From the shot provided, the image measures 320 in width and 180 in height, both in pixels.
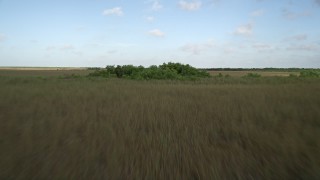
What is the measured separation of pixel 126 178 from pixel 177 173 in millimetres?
581

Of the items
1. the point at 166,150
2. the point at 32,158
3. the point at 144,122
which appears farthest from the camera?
the point at 144,122

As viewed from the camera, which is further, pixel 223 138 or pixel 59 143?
pixel 223 138

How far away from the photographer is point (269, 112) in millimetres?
6285

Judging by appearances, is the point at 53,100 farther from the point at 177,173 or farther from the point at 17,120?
the point at 177,173

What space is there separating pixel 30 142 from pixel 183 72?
38220 mm

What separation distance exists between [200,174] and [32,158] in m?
2.13

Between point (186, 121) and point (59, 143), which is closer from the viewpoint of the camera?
point (59, 143)

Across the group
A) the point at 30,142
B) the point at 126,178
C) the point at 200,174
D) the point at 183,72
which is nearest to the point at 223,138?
the point at 200,174

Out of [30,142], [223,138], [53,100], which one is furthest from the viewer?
[53,100]

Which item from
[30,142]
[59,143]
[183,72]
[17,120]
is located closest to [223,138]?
[59,143]

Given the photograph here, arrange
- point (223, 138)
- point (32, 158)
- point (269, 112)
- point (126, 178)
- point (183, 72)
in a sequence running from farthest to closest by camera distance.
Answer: point (183, 72)
point (269, 112)
point (223, 138)
point (32, 158)
point (126, 178)

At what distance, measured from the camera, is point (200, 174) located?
3439mm

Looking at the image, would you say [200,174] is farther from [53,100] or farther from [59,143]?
[53,100]

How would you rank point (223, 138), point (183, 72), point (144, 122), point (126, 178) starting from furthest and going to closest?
point (183, 72) → point (144, 122) → point (223, 138) → point (126, 178)
